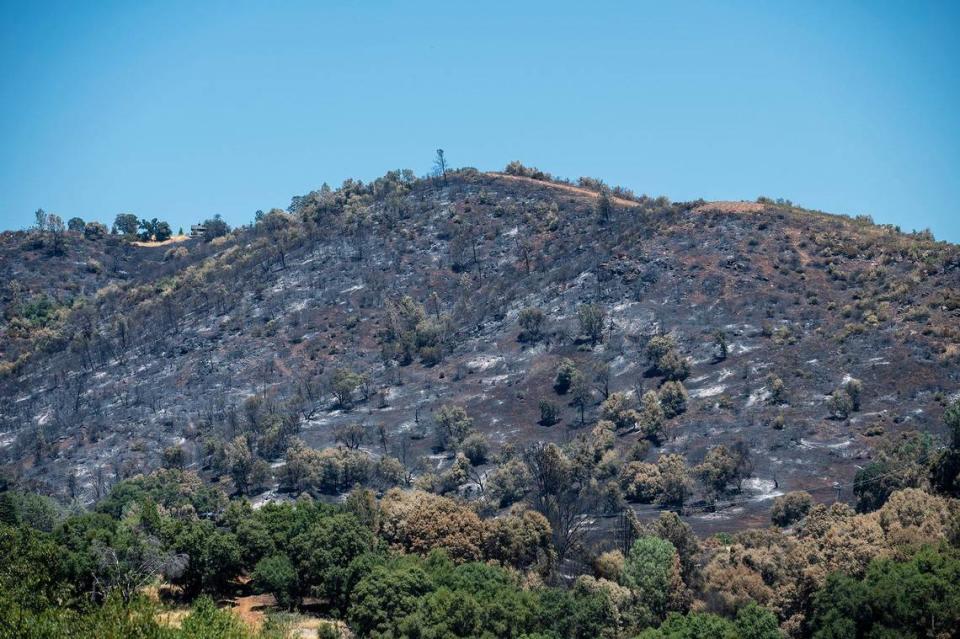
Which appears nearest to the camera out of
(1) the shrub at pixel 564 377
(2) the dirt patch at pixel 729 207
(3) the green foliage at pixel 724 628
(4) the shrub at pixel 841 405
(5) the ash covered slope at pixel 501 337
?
(3) the green foliage at pixel 724 628

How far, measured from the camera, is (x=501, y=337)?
12788 centimetres

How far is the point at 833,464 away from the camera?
86.6 m

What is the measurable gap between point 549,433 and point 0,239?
419 ft

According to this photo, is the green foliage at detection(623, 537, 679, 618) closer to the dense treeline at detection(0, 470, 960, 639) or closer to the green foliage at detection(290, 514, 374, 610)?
the dense treeline at detection(0, 470, 960, 639)

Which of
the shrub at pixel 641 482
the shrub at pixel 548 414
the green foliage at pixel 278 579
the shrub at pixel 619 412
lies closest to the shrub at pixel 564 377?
the shrub at pixel 548 414

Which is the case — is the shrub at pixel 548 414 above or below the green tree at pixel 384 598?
above

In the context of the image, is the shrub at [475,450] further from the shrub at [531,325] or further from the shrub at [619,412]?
the shrub at [531,325]

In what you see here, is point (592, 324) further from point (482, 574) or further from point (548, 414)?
point (482, 574)

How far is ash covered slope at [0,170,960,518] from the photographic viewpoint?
9988 centimetres

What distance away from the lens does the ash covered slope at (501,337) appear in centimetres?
9988

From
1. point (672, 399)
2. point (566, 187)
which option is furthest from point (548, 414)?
point (566, 187)

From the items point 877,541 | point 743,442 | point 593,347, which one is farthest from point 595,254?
point 877,541

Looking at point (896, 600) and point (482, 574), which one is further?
point (482, 574)

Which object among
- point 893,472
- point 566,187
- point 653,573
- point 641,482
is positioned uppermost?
point 566,187
